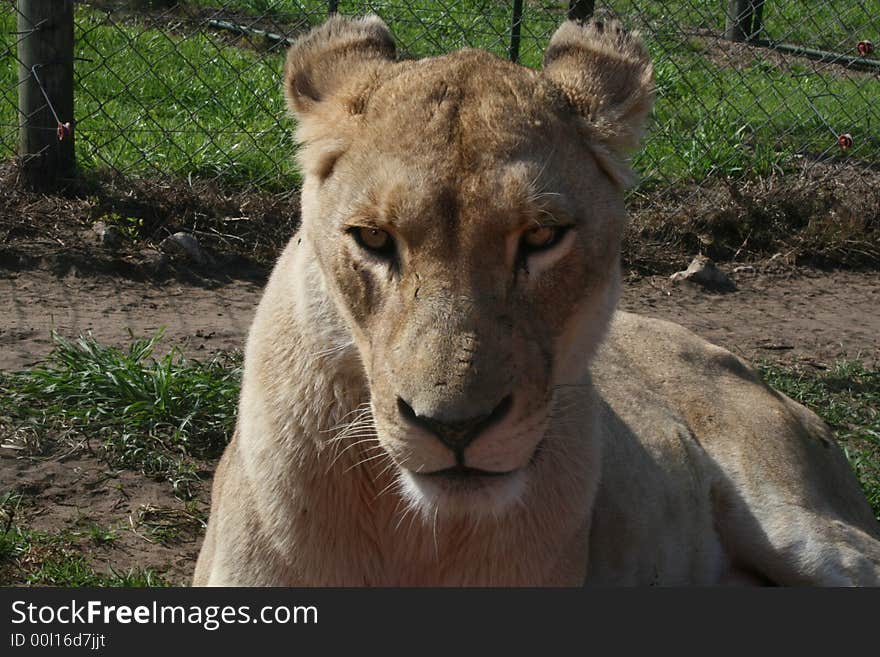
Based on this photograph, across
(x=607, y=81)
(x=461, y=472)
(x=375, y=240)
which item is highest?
(x=607, y=81)

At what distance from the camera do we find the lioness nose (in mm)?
2039

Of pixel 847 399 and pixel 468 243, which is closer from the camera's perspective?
pixel 468 243

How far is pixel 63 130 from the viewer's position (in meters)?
5.26

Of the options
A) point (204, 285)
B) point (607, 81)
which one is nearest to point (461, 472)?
point (607, 81)

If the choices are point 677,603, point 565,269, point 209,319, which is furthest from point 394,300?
point 209,319

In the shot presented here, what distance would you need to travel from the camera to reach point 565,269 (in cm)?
230

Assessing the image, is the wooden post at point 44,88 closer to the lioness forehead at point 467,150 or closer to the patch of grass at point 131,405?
the patch of grass at point 131,405

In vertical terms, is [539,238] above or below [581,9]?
below

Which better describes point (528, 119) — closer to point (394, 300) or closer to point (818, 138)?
point (394, 300)

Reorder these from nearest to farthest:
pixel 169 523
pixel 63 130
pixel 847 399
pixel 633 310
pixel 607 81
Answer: pixel 607 81
pixel 169 523
pixel 847 399
pixel 63 130
pixel 633 310

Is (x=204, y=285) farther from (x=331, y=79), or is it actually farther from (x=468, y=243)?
(x=468, y=243)

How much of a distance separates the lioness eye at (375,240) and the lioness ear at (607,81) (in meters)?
0.54

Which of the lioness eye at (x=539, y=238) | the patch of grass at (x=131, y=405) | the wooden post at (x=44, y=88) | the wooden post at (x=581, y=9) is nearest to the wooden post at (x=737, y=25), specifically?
the wooden post at (x=581, y=9)

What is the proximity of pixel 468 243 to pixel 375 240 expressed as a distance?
0.20 metres
